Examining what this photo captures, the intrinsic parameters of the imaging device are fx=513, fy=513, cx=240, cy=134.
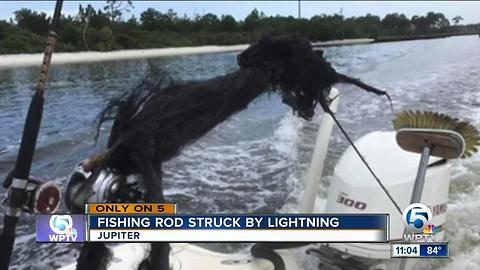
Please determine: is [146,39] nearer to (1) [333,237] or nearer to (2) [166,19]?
(2) [166,19]

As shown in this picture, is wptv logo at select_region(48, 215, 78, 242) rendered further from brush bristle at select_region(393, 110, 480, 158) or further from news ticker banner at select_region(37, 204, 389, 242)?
brush bristle at select_region(393, 110, 480, 158)

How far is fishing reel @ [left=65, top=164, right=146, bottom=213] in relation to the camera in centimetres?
160

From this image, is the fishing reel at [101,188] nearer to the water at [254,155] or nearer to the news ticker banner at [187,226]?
the news ticker banner at [187,226]

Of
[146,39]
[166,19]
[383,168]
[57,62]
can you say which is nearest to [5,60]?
[57,62]

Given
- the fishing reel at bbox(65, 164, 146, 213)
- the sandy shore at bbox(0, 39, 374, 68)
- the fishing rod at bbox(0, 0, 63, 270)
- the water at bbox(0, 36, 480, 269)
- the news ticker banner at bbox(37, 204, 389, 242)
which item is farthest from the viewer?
the sandy shore at bbox(0, 39, 374, 68)

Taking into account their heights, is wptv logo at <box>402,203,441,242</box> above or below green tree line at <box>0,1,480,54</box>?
below

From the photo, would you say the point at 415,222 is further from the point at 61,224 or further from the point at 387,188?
the point at 61,224

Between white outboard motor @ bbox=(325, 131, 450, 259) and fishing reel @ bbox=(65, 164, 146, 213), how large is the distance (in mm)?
1195

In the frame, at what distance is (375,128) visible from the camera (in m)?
6.59

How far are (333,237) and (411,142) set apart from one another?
0.47 meters

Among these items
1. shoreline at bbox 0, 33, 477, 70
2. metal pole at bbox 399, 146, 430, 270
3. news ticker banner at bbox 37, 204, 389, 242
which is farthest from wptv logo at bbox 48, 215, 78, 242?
shoreline at bbox 0, 33, 477, 70

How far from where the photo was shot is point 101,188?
1.59 metres

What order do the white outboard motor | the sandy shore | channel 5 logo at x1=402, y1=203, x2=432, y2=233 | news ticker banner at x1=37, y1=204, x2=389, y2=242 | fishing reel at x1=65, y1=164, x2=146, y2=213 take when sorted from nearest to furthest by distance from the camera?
1. fishing reel at x1=65, y1=164, x2=146, y2=213
2. news ticker banner at x1=37, y1=204, x2=389, y2=242
3. channel 5 logo at x1=402, y1=203, x2=432, y2=233
4. the white outboard motor
5. the sandy shore

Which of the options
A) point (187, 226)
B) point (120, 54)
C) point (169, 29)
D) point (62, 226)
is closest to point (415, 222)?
point (187, 226)
